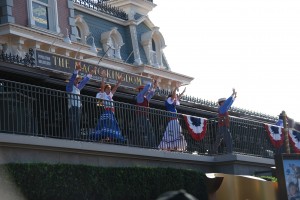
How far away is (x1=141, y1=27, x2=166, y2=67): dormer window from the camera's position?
40.4 metres

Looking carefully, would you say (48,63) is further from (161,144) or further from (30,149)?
(30,149)

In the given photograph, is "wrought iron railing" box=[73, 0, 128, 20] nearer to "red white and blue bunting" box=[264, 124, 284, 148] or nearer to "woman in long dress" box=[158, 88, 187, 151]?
"red white and blue bunting" box=[264, 124, 284, 148]

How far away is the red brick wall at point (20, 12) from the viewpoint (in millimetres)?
29094

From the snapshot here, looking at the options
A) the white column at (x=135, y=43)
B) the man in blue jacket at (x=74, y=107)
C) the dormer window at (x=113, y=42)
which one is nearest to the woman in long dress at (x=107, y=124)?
the man in blue jacket at (x=74, y=107)

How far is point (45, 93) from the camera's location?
15.0 meters

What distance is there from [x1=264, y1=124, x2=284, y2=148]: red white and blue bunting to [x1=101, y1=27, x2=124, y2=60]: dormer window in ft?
54.9

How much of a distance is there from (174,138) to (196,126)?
0.93 meters

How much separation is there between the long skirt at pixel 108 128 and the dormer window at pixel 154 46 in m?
23.6

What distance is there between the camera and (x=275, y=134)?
20.6m

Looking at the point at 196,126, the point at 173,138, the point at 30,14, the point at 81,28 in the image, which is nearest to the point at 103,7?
the point at 81,28

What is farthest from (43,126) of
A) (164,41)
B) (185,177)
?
(164,41)

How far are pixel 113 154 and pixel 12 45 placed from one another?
14308mm

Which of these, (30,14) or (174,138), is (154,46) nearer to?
(30,14)

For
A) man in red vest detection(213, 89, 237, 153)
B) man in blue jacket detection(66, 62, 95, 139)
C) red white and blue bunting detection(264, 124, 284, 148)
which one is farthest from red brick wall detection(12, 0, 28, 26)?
man in blue jacket detection(66, 62, 95, 139)
